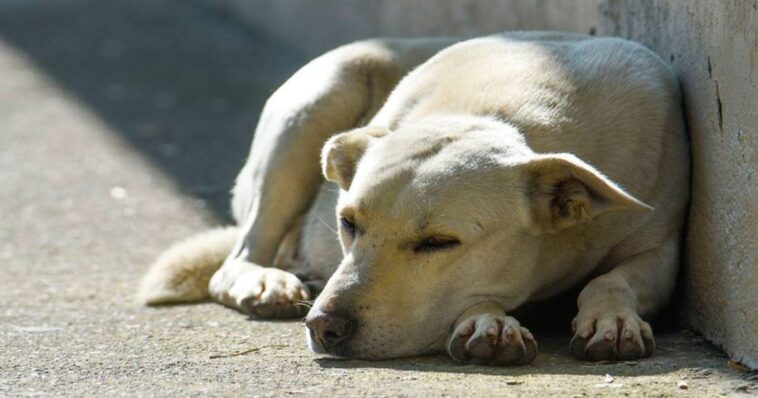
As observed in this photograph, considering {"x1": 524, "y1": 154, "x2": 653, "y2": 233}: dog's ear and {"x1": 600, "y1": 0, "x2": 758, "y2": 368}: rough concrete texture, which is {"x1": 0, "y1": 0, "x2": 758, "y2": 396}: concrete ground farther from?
{"x1": 524, "y1": 154, "x2": 653, "y2": 233}: dog's ear

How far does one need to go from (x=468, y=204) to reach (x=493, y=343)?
0.44 metres

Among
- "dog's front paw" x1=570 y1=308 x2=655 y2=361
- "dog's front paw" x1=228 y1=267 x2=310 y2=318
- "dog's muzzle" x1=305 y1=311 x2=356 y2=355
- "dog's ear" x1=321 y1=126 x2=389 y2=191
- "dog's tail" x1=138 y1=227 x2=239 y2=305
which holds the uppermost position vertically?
"dog's ear" x1=321 y1=126 x2=389 y2=191

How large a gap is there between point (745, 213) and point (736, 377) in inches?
19.9

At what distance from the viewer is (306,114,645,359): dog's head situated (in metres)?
4.00

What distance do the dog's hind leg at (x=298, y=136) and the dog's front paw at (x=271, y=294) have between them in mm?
136

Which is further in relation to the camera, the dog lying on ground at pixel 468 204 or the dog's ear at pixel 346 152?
the dog's ear at pixel 346 152

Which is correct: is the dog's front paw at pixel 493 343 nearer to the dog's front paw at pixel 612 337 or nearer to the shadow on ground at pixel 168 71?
the dog's front paw at pixel 612 337

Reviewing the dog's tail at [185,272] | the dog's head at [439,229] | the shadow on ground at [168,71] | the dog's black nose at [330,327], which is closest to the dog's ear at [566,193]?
the dog's head at [439,229]

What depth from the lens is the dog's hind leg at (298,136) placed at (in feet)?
18.3

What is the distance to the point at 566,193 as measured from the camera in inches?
166

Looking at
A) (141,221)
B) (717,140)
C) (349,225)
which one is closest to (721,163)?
(717,140)

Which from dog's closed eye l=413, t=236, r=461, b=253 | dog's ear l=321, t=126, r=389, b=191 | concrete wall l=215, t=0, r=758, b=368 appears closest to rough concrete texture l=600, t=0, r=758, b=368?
concrete wall l=215, t=0, r=758, b=368

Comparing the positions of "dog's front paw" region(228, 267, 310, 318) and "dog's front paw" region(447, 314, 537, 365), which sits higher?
"dog's front paw" region(447, 314, 537, 365)

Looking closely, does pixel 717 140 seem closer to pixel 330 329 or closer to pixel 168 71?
pixel 330 329
